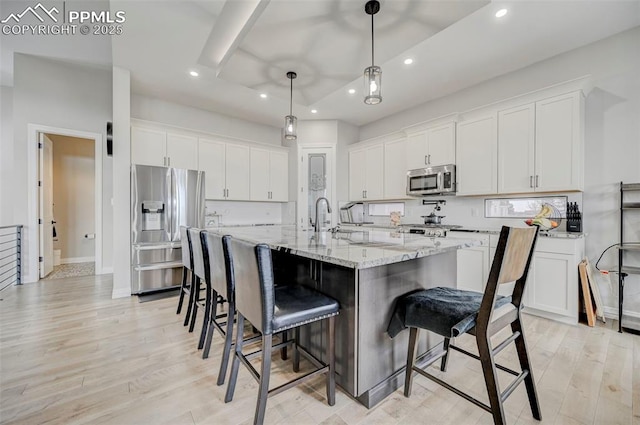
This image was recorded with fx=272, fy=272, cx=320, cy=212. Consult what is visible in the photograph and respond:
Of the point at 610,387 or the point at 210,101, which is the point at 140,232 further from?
the point at 610,387

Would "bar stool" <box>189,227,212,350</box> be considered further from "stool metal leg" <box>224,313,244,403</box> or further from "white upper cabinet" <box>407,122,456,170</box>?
"white upper cabinet" <box>407,122,456,170</box>

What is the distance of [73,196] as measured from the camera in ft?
18.2

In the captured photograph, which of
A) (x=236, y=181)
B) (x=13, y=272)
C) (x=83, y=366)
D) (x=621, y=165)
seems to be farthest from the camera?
(x=236, y=181)

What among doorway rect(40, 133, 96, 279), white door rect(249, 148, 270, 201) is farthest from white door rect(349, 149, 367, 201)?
doorway rect(40, 133, 96, 279)

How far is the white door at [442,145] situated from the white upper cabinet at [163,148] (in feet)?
12.0

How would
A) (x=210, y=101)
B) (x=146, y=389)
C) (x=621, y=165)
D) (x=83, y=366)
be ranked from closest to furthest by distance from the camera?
(x=146, y=389)
(x=83, y=366)
(x=621, y=165)
(x=210, y=101)

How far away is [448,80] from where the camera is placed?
3646 mm

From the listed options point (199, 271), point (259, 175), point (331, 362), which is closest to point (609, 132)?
point (331, 362)

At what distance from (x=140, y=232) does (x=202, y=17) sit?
257 centimetres

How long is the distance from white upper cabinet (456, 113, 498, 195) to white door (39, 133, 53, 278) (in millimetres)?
6209

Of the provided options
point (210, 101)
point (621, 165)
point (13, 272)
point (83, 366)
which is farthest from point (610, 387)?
point (13, 272)

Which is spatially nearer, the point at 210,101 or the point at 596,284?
the point at 596,284

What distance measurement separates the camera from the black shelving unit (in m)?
2.42

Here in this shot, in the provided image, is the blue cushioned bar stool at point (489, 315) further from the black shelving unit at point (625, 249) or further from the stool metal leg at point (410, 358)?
the black shelving unit at point (625, 249)
